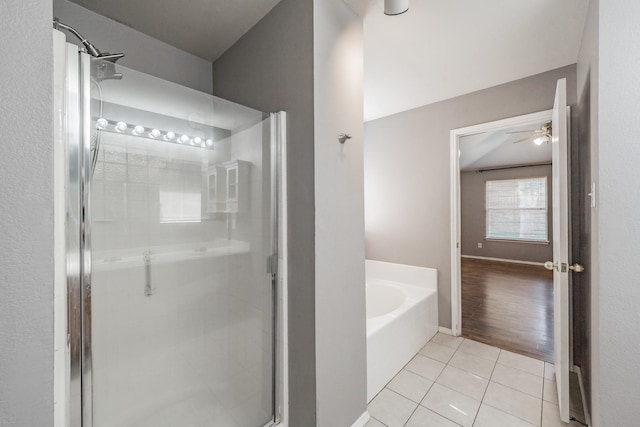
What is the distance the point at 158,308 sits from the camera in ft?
4.26

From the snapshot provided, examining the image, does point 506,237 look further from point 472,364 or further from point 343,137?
point 343,137

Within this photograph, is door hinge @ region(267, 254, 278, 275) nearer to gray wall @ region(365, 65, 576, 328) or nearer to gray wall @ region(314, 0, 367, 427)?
gray wall @ region(314, 0, 367, 427)

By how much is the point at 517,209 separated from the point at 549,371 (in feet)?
17.4

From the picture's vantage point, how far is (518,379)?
6.73 ft

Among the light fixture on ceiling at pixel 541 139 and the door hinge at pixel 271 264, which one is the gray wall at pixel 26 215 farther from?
the light fixture on ceiling at pixel 541 139

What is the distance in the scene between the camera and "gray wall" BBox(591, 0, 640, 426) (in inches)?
44.8

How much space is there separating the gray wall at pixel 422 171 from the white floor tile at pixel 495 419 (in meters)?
1.10

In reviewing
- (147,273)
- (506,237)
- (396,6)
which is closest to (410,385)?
(147,273)

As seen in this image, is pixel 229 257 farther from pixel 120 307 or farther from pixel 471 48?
pixel 471 48

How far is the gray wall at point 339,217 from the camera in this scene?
1.41 m

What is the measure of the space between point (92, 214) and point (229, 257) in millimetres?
636

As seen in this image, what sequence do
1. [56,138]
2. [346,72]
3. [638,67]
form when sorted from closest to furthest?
1. [56,138]
2. [638,67]
3. [346,72]

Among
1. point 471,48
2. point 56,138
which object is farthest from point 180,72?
point 471,48

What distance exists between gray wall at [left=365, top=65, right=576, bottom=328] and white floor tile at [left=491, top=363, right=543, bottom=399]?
0.67 meters
